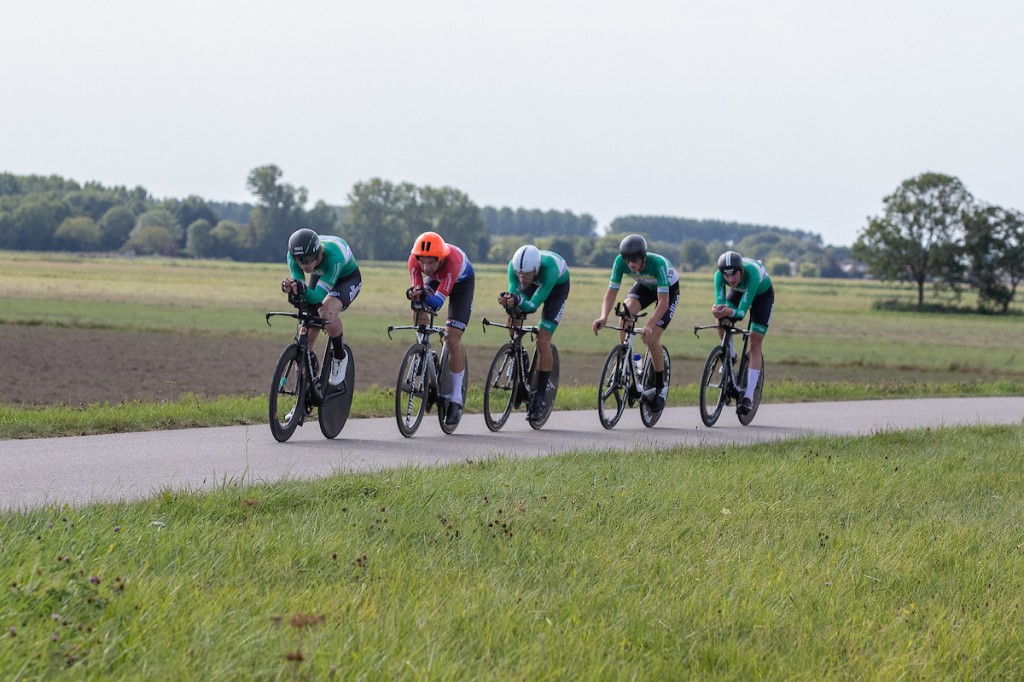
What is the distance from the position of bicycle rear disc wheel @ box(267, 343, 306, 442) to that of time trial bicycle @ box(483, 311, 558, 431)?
7.21 feet

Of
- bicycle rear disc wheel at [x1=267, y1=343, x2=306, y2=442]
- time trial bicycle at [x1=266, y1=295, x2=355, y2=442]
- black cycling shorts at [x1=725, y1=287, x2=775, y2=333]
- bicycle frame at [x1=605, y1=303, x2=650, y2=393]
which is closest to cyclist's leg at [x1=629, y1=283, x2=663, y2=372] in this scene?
bicycle frame at [x1=605, y1=303, x2=650, y2=393]

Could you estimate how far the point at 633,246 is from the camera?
13.0 metres

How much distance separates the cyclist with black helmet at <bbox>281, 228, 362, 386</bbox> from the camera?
430 inches

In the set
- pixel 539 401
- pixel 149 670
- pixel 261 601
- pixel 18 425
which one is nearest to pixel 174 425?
pixel 18 425

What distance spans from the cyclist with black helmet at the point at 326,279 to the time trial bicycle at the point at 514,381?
172 cm

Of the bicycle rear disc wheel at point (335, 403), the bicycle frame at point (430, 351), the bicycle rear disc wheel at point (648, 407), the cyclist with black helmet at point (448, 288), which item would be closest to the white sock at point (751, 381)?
the bicycle rear disc wheel at point (648, 407)

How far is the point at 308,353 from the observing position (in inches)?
445

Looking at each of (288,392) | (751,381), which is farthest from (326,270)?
(751,381)

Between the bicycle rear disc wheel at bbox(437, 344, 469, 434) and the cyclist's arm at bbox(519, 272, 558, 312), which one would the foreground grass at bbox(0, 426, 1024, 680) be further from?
the cyclist's arm at bbox(519, 272, 558, 312)

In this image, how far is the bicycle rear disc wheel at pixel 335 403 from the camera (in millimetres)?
11641

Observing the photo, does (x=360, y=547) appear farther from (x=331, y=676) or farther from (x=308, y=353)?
(x=308, y=353)

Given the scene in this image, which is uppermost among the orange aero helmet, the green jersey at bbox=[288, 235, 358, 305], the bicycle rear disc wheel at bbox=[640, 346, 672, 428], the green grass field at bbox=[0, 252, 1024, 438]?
the orange aero helmet

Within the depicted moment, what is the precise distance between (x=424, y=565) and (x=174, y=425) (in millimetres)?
6784

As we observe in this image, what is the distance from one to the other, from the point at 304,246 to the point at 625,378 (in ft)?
15.1
